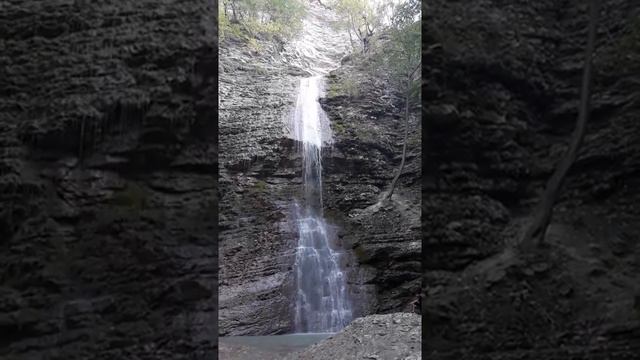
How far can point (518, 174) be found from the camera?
2885mm

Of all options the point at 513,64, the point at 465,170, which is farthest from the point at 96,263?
the point at 513,64

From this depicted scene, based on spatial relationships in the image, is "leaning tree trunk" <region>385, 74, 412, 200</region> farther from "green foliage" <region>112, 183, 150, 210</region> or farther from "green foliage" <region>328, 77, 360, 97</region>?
"green foliage" <region>112, 183, 150, 210</region>

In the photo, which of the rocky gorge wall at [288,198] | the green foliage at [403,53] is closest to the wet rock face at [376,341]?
the rocky gorge wall at [288,198]

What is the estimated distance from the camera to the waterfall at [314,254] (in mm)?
12094

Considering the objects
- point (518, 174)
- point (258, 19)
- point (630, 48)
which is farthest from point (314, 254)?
point (630, 48)

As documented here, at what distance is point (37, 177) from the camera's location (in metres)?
2.80

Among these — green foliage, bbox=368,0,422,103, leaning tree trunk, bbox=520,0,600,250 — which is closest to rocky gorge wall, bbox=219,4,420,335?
green foliage, bbox=368,0,422,103

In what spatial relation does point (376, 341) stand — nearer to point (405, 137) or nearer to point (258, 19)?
point (405, 137)

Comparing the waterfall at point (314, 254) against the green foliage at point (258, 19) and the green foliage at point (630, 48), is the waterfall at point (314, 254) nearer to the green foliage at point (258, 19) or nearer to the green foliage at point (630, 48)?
the green foliage at point (258, 19)

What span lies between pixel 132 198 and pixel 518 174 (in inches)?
76.5

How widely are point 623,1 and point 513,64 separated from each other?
64 centimetres

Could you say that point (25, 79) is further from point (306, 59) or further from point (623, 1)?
point (306, 59)

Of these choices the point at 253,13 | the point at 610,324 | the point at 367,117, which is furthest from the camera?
the point at 253,13

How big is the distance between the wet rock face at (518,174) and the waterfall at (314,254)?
9.50 m
